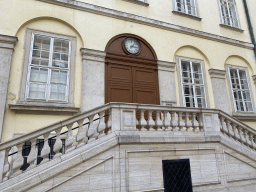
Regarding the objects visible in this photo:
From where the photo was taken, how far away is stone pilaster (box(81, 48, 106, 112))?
6262mm

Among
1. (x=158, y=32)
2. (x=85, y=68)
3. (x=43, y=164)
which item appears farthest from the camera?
(x=158, y=32)

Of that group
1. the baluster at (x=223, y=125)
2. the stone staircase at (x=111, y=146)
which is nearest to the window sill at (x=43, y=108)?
the stone staircase at (x=111, y=146)

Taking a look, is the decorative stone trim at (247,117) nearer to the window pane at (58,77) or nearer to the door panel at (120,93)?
the door panel at (120,93)

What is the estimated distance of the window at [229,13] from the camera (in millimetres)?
10375

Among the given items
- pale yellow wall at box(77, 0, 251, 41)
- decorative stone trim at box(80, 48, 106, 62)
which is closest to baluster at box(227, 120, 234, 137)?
decorative stone trim at box(80, 48, 106, 62)

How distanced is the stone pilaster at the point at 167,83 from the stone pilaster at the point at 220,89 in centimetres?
206

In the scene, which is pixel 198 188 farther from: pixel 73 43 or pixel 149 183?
pixel 73 43

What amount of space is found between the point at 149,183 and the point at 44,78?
432 cm

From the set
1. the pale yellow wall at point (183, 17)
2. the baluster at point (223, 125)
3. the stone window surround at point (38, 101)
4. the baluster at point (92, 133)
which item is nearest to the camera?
the baluster at point (92, 133)

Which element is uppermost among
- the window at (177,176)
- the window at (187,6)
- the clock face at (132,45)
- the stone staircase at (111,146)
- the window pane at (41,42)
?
the window at (187,6)

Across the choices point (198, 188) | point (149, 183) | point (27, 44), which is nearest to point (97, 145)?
point (149, 183)

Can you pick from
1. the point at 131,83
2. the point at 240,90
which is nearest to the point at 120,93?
the point at 131,83

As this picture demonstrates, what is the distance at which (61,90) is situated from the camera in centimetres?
615

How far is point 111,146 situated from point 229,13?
33.8ft
